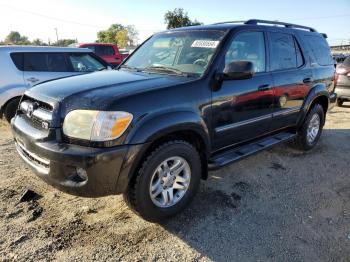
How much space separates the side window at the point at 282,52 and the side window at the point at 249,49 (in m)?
0.23

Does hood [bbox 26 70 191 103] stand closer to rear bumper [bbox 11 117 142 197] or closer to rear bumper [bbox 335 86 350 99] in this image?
rear bumper [bbox 11 117 142 197]

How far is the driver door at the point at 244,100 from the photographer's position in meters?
3.48

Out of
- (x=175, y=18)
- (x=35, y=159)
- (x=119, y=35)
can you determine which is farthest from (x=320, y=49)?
(x=119, y=35)

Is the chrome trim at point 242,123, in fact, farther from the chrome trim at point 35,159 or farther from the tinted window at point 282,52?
the chrome trim at point 35,159

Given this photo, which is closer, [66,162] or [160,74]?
[66,162]

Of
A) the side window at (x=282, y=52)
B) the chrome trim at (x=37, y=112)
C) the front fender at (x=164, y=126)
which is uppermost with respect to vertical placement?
the side window at (x=282, y=52)

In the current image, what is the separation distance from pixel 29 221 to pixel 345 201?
341 centimetres

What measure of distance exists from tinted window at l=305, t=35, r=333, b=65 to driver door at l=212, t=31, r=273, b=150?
1.47m

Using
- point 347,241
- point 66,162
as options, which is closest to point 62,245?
point 66,162

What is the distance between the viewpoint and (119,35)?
250 feet

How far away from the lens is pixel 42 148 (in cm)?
270

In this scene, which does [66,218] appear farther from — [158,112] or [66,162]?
[158,112]

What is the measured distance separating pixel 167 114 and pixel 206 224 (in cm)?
117

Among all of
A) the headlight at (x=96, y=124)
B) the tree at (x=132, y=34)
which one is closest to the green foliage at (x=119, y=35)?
the tree at (x=132, y=34)
